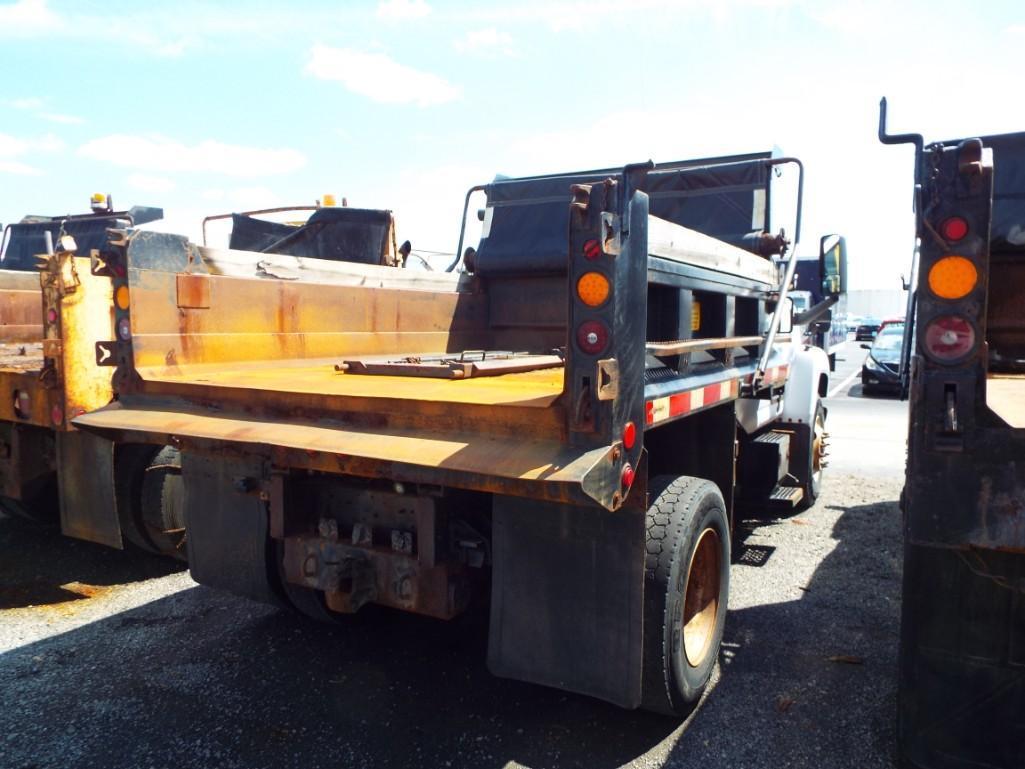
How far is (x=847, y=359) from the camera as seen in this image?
2845cm

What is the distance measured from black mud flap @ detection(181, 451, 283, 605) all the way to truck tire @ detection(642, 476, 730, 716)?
164 cm

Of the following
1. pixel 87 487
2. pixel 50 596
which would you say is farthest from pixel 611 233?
pixel 50 596

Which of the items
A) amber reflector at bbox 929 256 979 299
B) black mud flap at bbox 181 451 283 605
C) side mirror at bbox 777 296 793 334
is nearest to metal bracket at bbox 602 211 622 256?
amber reflector at bbox 929 256 979 299

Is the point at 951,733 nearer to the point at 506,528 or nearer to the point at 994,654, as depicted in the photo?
the point at 994,654

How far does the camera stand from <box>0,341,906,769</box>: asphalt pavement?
2.90m

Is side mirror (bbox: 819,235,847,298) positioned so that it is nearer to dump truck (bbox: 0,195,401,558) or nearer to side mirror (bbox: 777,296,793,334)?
side mirror (bbox: 777,296,793,334)

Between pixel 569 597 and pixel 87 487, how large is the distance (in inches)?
133

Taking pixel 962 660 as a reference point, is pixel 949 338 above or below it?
above

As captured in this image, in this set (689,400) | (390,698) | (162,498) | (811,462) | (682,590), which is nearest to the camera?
(682,590)

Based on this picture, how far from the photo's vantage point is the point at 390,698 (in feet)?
10.9

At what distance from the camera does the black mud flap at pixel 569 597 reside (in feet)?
8.45

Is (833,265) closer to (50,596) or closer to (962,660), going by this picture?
(962,660)

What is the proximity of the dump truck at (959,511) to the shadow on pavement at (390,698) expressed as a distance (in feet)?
1.63

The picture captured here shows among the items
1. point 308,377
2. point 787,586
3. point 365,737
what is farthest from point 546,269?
point 365,737
